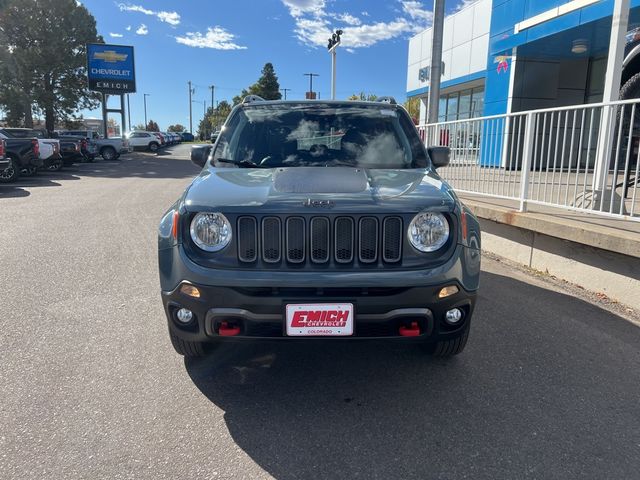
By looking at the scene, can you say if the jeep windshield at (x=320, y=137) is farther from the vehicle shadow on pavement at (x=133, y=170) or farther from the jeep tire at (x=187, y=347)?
the vehicle shadow on pavement at (x=133, y=170)

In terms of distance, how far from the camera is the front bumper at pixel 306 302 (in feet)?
8.40

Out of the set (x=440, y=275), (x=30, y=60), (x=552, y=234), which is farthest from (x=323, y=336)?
(x=30, y=60)

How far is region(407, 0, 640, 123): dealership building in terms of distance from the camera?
12.1 meters

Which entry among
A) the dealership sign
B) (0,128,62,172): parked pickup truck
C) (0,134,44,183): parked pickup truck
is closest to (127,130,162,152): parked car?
the dealership sign

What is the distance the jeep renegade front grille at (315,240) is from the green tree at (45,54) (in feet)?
128

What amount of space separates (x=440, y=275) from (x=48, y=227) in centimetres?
756

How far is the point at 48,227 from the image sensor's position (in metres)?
8.16

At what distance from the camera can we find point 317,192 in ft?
9.21

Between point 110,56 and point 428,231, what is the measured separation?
39942 mm

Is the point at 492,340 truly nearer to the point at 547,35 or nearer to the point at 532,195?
the point at 532,195

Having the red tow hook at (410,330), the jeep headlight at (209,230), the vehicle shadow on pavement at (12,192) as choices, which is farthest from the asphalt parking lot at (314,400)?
the vehicle shadow on pavement at (12,192)

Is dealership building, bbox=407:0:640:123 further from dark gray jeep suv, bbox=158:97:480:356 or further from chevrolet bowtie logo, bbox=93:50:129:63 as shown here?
chevrolet bowtie logo, bbox=93:50:129:63

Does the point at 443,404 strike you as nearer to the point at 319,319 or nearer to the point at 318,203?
the point at 319,319

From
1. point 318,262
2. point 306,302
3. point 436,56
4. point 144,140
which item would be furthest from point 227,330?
point 144,140
